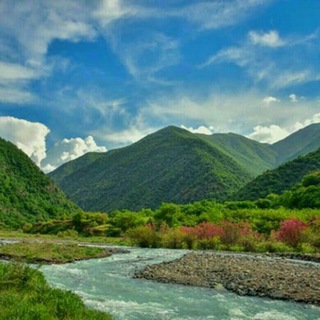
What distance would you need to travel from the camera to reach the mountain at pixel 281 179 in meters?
126

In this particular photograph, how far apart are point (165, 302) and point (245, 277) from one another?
791cm

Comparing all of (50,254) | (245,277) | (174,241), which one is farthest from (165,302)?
(174,241)

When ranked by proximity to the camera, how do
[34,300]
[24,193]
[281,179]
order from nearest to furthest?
[34,300], [281,179], [24,193]

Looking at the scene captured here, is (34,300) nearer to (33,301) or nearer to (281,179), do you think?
(33,301)

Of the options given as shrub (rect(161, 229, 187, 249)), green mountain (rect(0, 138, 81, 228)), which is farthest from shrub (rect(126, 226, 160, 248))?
green mountain (rect(0, 138, 81, 228))

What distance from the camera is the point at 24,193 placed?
14300 cm

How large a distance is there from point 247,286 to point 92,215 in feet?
261

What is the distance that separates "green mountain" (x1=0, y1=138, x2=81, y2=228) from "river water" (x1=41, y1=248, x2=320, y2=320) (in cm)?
9987

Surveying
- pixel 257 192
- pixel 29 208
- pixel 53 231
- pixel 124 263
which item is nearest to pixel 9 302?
pixel 124 263

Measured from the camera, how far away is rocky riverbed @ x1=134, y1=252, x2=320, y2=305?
74.0ft

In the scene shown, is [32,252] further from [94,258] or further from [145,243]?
[145,243]

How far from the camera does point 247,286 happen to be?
2412 cm

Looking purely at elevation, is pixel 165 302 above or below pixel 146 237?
below

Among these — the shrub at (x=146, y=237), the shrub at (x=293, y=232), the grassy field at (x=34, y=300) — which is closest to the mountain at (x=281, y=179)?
the shrub at (x=146, y=237)
